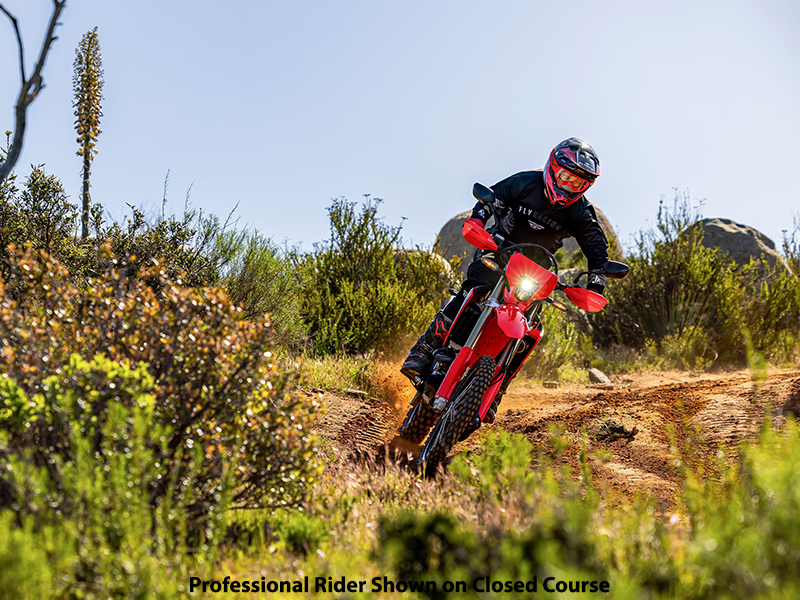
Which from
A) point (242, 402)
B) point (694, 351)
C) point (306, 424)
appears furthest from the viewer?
point (694, 351)

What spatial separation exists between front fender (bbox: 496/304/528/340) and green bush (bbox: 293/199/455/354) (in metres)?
4.57

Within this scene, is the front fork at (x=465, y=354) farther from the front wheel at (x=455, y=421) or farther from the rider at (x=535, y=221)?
the rider at (x=535, y=221)

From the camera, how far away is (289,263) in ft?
35.0

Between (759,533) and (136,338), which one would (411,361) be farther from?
(759,533)

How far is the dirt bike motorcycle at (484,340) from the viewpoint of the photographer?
14.2ft

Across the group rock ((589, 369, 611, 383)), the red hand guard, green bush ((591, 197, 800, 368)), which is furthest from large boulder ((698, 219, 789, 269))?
the red hand guard

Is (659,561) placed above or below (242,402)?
below

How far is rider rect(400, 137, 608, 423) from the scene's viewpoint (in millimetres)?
4973

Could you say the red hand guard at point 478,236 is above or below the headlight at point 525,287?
above

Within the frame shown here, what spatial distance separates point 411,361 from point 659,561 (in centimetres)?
345

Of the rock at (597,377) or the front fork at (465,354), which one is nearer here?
the front fork at (465,354)

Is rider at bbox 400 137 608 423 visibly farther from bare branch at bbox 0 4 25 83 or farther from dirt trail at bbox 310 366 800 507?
bare branch at bbox 0 4 25 83

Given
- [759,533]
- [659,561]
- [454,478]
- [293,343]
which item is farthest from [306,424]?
[293,343]

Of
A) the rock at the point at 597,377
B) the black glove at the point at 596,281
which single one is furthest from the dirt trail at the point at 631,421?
the rock at the point at 597,377
